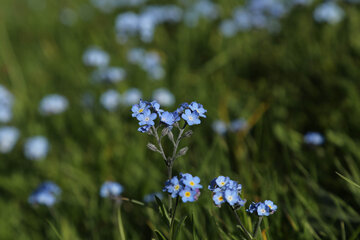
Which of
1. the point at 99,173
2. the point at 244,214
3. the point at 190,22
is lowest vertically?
the point at 244,214

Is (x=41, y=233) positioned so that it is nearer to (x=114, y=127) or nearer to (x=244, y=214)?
(x=114, y=127)

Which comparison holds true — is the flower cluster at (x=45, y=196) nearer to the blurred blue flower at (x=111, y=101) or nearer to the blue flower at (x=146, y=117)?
the blurred blue flower at (x=111, y=101)

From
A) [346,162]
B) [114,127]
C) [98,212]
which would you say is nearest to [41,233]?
[98,212]

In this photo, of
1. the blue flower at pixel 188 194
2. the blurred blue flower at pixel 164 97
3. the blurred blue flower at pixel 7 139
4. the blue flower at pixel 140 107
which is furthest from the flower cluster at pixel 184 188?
the blurred blue flower at pixel 7 139

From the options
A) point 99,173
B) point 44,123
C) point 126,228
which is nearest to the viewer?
point 126,228

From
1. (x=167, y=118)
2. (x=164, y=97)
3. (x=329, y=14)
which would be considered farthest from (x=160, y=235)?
(x=329, y=14)

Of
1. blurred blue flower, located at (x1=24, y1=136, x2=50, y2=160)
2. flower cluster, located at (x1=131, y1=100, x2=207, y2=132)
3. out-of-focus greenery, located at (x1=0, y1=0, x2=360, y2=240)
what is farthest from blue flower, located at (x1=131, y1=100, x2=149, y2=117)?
blurred blue flower, located at (x1=24, y1=136, x2=50, y2=160)

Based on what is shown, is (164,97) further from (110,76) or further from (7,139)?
(7,139)
